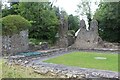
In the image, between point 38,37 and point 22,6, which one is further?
point 38,37

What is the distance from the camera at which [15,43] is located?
12148 mm

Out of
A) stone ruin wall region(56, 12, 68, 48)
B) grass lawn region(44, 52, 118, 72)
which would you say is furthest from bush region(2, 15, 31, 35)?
stone ruin wall region(56, 12, 68, 48)

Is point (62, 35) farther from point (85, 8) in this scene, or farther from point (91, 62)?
point (91, 62)

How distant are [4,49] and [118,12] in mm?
10678

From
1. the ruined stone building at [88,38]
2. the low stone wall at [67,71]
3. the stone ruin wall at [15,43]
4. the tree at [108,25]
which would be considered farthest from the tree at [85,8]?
the low stone wall at [67,71]

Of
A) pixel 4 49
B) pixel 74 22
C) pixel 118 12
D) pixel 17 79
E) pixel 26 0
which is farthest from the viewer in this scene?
pixel 74 22

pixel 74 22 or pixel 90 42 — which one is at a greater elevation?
pixel 74 22

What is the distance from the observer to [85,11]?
24.1 metres

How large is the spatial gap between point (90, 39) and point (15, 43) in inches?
305

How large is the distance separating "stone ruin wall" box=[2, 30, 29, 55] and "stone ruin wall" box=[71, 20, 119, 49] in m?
Result: 5.93

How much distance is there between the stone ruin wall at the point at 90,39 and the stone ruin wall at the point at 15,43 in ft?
19.5

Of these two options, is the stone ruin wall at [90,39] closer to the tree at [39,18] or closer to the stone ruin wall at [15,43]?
the tree at [39,18]

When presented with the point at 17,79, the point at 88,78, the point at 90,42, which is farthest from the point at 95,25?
the point at 17,79

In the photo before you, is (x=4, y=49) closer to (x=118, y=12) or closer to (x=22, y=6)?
(x=22, y=6)
